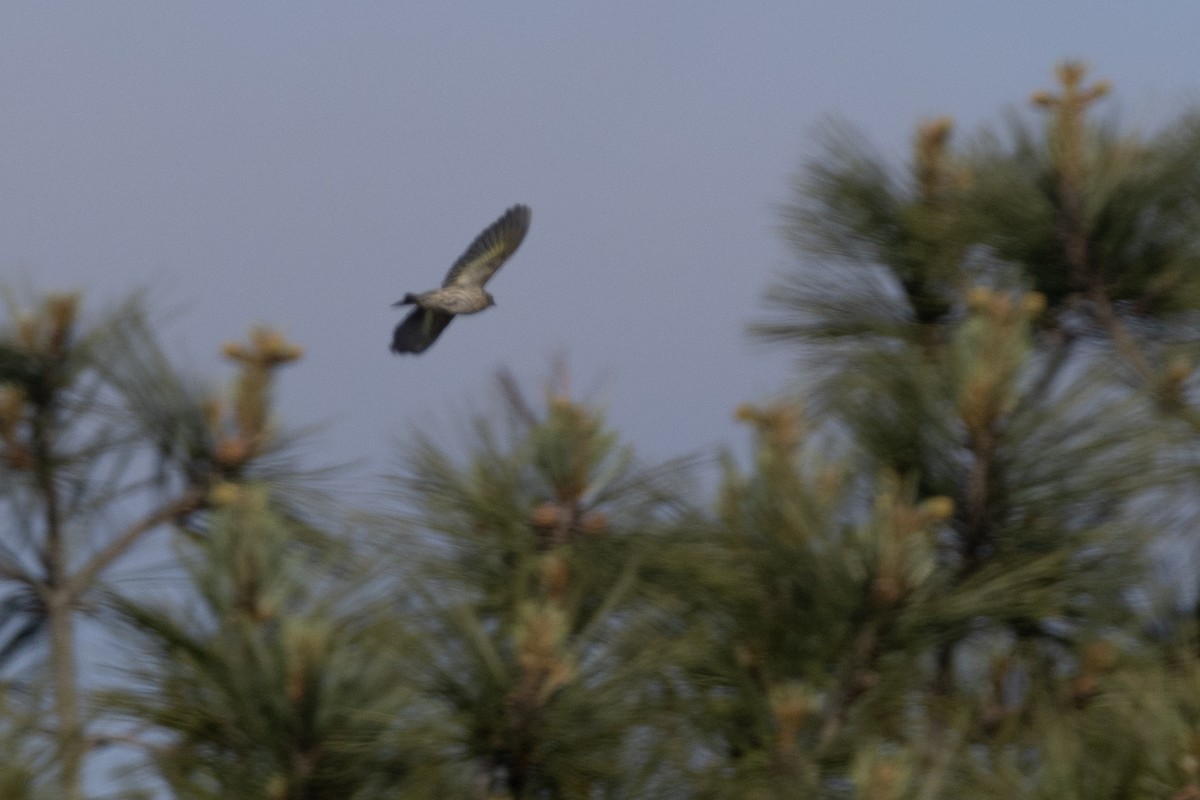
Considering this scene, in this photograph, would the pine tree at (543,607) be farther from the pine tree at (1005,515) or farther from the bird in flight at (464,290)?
the bird in flight at (464,290)

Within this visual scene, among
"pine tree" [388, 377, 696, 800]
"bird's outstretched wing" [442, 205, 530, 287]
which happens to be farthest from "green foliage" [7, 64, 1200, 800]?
"bird's outstretched wing" [442, 205, 530, 287]

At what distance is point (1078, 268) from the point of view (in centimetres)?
395

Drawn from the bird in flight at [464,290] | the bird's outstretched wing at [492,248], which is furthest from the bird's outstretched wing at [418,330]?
the bird's outstretched wing at [492,248]

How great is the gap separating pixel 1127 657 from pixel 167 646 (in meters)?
1.43

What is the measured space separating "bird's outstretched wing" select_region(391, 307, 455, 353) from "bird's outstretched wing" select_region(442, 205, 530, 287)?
303 millimetres

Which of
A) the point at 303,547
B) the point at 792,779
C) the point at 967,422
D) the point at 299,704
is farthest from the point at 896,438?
the point at 299,704

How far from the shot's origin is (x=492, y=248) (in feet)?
13.2

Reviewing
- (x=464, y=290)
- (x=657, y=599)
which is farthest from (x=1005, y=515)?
(x=464, y=290)

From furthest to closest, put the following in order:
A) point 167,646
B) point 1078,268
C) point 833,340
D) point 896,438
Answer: point 833,340, point 1078,268, point 896,438, point 167,646

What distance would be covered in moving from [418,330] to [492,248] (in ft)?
1.68

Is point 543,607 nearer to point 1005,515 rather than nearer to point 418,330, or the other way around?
point 1005,515

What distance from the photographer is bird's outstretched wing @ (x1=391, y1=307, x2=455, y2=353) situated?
3.50 meters

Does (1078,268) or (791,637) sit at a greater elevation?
(1078,268)

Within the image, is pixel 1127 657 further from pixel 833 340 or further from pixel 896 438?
pixel 833 340
